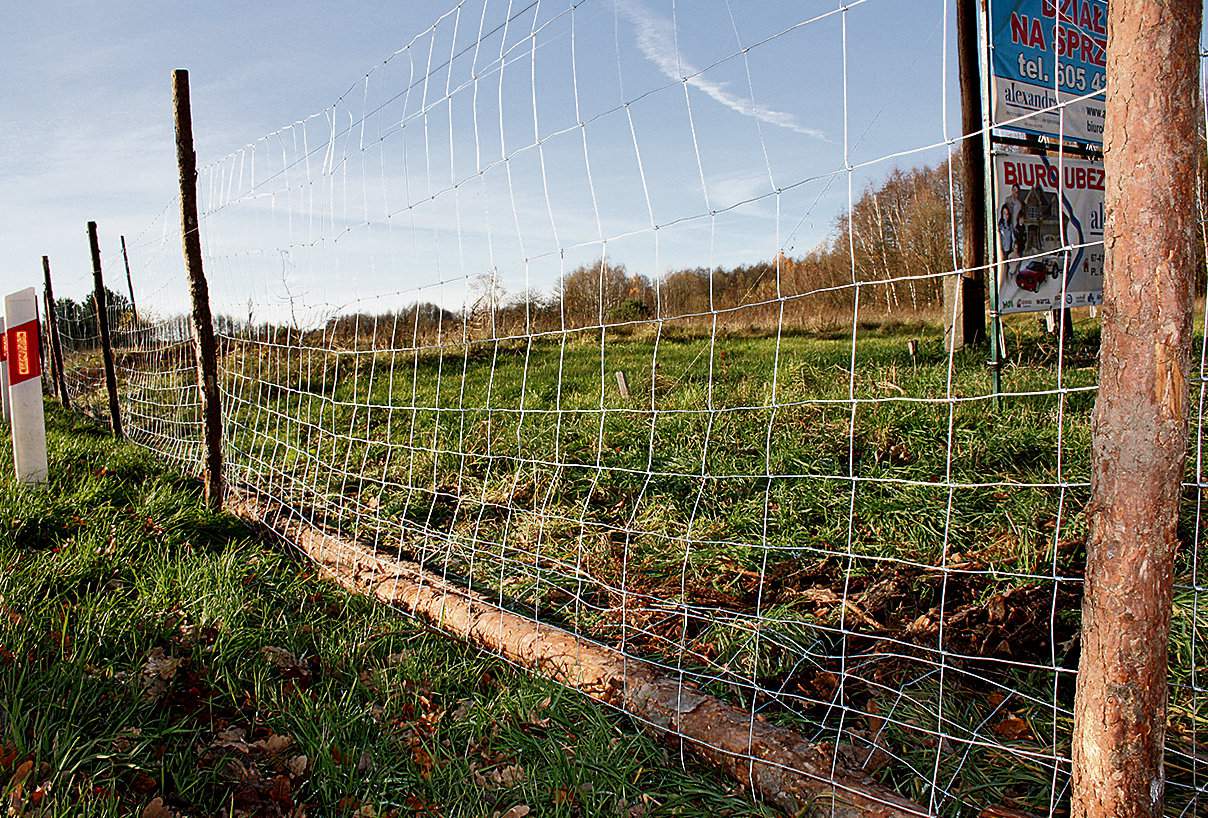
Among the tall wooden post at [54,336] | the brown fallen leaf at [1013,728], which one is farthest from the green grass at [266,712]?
the tall wooden post at [54,336]

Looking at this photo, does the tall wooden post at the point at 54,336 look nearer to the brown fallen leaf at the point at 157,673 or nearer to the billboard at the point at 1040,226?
the brown fallen leaf at the point at 157,673

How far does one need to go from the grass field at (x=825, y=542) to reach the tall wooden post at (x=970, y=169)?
5.63 feet

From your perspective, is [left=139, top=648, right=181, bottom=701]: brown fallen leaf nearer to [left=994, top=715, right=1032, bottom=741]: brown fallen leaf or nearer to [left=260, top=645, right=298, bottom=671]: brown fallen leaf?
[left=260, top=645, right=298, bottom=671]: brown fallen leaf

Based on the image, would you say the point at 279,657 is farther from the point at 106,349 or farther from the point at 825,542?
the point at 106,349

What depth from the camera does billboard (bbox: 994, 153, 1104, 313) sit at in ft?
21.1

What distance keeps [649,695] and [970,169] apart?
7.26 metres

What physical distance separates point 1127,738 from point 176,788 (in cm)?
243

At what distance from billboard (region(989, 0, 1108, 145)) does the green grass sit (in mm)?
5408

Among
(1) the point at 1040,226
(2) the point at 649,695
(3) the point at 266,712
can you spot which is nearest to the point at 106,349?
(3) the point at 266,712

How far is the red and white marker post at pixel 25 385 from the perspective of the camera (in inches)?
205

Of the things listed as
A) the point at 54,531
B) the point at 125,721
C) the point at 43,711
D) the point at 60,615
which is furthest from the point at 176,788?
the point at 54,531

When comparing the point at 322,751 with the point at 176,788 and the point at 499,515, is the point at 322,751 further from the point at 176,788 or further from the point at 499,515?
the point at 499,515

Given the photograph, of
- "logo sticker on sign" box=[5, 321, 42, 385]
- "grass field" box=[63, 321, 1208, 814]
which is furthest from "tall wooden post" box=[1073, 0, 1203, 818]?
"logo sticker on sign" box=[5, 321, 42, 385]

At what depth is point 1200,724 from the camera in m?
2.54
